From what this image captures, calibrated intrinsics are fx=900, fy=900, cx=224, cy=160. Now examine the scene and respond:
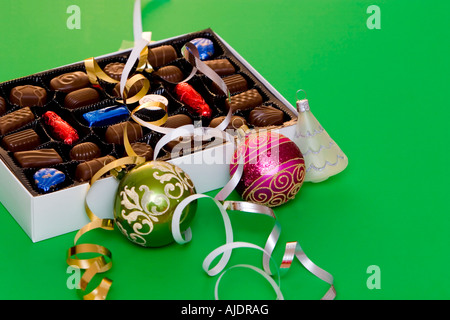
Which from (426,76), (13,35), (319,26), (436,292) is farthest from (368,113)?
(13,35)

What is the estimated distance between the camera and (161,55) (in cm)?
361

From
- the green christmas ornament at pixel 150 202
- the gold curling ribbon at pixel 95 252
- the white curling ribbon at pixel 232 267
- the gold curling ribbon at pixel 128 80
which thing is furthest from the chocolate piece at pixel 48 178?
the white curling ribbon at pixel 232 267

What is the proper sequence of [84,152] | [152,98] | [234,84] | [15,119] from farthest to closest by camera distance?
[234,84] → [152,98] → [15,119] → [84,152]

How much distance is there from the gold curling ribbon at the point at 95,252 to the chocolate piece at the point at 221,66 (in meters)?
0.62

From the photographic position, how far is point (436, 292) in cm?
288

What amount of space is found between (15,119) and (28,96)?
149 mm

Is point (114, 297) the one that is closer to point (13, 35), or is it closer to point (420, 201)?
point (420, 201)

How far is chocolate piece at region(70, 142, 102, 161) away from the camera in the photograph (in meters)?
3.18

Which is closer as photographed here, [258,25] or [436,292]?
[436,292]

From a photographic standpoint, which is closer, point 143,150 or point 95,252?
point 95,252

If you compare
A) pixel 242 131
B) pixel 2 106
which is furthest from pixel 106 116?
pixel 242 131

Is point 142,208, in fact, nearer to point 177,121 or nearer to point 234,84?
point 177,121

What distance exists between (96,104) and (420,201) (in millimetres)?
1249

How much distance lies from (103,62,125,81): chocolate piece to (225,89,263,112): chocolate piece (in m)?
0.45
